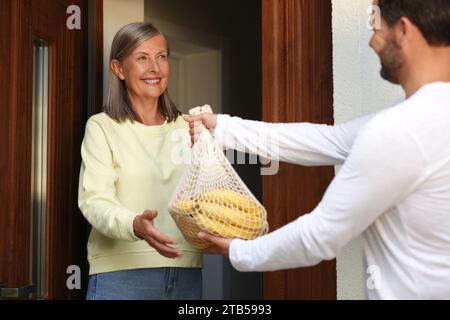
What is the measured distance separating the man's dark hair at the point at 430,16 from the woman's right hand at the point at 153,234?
82 cm

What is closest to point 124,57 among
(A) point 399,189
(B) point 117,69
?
(B) point 117,69

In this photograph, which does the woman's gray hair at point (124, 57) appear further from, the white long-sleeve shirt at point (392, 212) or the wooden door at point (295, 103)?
the white long-sleeve shirt at point (392, 212)

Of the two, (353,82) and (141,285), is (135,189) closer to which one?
(141,285)

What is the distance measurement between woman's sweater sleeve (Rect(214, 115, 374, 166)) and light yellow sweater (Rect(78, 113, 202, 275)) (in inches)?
17.6

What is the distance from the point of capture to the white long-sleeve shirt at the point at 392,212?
1330mm

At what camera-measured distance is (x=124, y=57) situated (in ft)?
7.79

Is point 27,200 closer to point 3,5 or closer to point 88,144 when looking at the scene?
point 88,144

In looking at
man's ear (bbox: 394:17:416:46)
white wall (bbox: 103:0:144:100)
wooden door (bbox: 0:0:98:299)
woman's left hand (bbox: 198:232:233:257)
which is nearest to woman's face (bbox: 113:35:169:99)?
wooden door (bbox: 0:0:98:299)

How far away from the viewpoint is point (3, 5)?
226 cm

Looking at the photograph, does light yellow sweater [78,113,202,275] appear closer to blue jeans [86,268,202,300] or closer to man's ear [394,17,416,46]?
blue jeans [86,268,202,300]

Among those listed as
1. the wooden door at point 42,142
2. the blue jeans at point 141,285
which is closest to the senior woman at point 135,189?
the blue jeans at point 141,285

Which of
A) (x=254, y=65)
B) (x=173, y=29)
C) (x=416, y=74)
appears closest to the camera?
(x=416, y=74)
